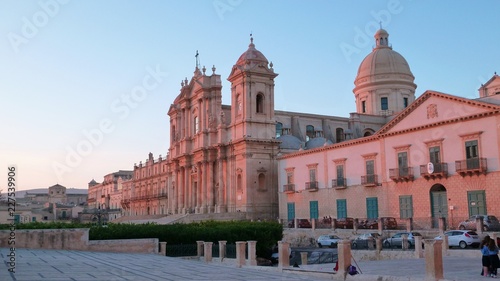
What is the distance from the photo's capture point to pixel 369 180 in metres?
40.1

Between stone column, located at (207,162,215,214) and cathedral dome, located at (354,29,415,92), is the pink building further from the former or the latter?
cathedral dome, located at (354,29,415,92)

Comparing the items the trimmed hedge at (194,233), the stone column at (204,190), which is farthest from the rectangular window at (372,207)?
the stone column at (204,190)

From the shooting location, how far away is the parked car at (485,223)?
95.0 feet

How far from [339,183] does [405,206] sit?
6.71 meters

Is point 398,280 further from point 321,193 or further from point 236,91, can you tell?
point 236,91

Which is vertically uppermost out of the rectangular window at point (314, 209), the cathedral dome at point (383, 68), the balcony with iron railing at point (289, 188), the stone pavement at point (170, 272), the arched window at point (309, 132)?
the cathedral dome at point (383, 68)

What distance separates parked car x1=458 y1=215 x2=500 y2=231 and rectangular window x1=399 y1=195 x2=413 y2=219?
634 centimetres

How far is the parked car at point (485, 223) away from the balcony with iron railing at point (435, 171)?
425 centimetres

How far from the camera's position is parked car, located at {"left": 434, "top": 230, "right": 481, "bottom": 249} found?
26.2m

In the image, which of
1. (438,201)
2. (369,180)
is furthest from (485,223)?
(369,180)

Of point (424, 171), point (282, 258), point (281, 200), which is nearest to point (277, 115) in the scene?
point (281, 200)

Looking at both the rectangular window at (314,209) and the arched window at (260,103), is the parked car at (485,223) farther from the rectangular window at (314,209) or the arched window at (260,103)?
the arched window at (260,103)

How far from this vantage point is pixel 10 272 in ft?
57.6

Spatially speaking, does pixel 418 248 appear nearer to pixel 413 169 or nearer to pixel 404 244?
pixel 404 244
